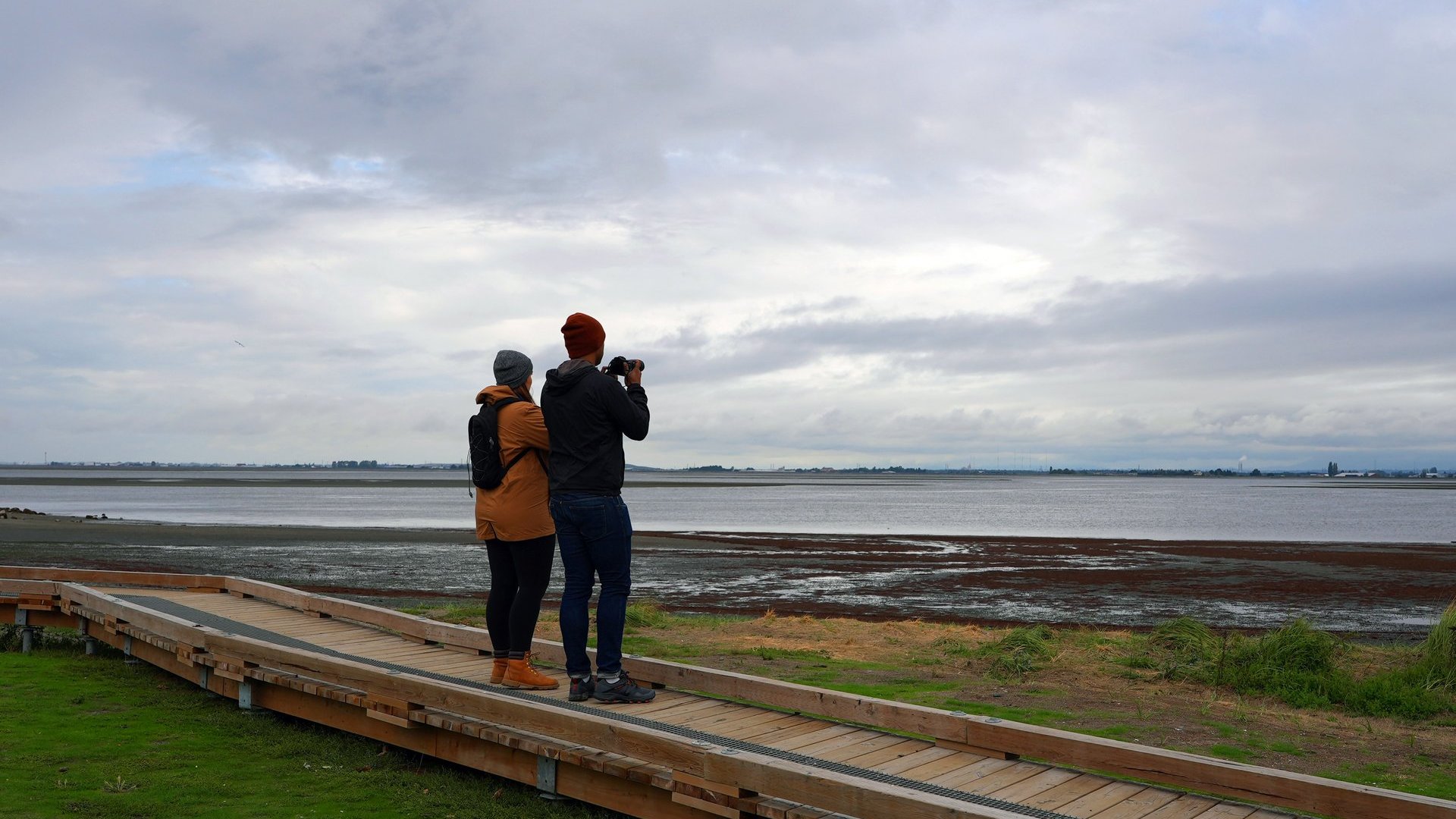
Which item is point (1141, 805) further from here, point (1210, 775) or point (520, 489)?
point (520, 489)

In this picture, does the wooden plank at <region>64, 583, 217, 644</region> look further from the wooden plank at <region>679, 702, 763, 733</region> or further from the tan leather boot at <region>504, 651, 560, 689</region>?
the wooden plank at <region>679, 702, 763, 733</region>

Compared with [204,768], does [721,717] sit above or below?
above

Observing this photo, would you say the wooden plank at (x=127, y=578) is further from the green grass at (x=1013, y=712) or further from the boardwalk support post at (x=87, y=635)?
the green grass at (x=1013, y=712)

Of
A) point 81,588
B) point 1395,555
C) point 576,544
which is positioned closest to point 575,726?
point 576,544

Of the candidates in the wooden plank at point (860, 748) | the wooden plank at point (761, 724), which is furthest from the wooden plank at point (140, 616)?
the wooden plank at point (860, 748)

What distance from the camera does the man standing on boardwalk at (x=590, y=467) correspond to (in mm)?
5852

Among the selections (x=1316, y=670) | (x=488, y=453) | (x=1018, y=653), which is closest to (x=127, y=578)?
(x=488, y=453)

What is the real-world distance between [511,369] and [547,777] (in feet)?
8.36

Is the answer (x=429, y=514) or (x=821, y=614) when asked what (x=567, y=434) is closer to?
(x=821, y=614)

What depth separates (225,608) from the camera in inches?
437

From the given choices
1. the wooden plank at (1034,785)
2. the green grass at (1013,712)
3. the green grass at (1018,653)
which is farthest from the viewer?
the green grass at (1018,653)

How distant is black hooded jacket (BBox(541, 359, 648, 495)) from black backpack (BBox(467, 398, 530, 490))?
1.87ft

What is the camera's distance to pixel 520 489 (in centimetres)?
643

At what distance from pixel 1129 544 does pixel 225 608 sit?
36.7m
